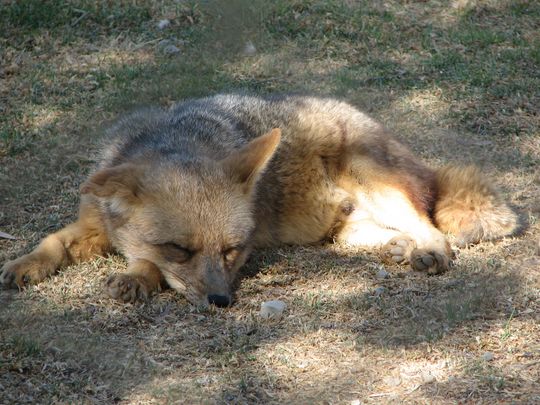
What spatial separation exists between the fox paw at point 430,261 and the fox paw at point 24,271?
2.47 meters

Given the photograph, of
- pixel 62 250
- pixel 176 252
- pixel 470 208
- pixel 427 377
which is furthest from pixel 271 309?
pixel 470 208

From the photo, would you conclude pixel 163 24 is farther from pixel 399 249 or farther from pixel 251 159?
pixel 399 249

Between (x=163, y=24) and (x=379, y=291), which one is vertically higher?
(x=163, y=24)

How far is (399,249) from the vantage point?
594cm

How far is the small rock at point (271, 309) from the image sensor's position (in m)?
5.18

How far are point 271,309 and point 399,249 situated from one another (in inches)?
47.6

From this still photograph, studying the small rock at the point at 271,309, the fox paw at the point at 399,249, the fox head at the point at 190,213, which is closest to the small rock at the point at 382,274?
the fox paw at the point at 399,249

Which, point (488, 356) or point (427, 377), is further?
point (488, 356)

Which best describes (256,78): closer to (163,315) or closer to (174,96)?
(174,96)

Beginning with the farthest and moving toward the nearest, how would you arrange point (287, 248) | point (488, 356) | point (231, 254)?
point (287, 248), point (231, 254), point (488, 356)

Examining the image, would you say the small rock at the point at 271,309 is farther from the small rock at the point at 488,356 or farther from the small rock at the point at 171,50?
the small rock at the point at 171,50

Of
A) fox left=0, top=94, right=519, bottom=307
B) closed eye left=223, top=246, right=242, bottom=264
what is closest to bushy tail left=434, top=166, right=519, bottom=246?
fox left=0, top=94, right=519, bottom=307

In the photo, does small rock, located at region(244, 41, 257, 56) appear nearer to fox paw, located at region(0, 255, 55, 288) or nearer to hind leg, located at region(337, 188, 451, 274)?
hind leg, located at region(337, 188, 451, 274)

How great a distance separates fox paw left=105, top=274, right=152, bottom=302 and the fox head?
0.65ft
